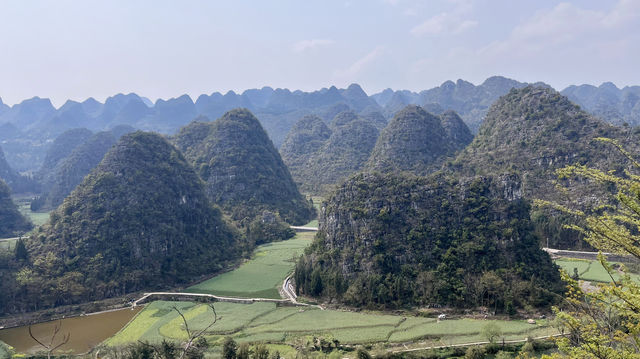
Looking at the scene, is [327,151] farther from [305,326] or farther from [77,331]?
[77,331]

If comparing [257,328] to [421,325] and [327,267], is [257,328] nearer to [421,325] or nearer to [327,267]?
[327,267]

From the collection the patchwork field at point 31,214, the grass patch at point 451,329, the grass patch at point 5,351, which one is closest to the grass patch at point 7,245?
the patchwork field at point 31,214

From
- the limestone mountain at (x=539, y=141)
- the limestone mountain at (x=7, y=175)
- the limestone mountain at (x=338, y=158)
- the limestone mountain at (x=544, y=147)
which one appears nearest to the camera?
the limestone mountain at (x=544, y=147)

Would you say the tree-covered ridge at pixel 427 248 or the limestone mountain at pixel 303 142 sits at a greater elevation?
the limestone mountain at pixel 303 142

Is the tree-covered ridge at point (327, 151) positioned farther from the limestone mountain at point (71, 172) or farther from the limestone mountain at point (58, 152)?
the limestone mountain at point (58, 152)

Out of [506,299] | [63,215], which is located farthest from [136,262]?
[506,299]

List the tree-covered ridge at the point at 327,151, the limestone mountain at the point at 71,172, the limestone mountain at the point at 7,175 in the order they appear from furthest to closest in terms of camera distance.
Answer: the limestone mountain at the point at 7,175, the tree-covered ridge at the point at 327,151, the limestone mountain at the point at 71,172

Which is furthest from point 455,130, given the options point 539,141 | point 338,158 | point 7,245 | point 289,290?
point 7,245

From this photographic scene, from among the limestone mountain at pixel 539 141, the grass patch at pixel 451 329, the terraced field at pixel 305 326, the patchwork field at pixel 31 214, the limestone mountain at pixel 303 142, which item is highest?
the limestone mountain at pixel 303 142
